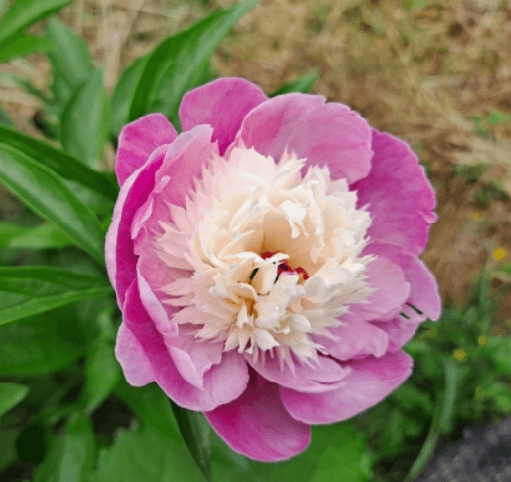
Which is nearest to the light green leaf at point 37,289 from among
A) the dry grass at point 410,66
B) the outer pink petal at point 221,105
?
the outer pink petal at point 221,105

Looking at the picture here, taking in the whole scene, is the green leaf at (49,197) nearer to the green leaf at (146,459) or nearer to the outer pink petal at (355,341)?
the outer pink petal at (355,341)

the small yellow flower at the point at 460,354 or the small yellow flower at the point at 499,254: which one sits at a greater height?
the small yellow flower at the point at 499,254

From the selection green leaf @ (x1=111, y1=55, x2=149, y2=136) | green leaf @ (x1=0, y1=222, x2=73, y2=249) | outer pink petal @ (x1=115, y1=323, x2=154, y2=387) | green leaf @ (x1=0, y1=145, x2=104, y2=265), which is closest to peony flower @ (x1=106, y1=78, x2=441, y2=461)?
outer pink petal @ (x1=115, y1=323, x2=154, y2=387)

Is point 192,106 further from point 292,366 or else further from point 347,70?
point 347,70

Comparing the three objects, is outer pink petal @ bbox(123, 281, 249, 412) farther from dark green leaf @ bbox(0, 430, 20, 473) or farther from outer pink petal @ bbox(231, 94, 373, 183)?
dark green leaf @ bbox(0, 430, 20, 473)

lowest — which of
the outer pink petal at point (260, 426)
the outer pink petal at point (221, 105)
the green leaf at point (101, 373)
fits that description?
the green leaf at point (101, 373)

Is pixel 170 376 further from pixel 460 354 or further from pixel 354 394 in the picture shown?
pixel 460 354
